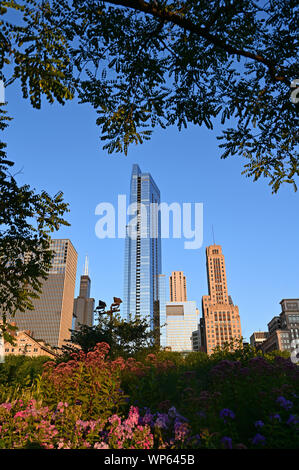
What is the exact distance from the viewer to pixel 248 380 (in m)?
5.40

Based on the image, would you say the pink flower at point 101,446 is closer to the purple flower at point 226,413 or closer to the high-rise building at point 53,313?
the purple flower at point 226,413

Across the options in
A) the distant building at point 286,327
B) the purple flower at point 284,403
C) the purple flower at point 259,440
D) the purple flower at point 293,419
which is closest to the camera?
the purple flower at point 259,440

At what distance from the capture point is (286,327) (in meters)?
150

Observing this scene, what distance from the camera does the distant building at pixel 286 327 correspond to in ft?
479

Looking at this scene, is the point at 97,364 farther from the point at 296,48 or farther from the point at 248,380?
the point at 296,48

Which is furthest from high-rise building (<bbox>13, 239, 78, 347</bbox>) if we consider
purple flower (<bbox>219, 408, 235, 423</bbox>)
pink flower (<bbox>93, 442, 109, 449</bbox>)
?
purple flower (<bbox>219, 408, 235, 423</bbox>)

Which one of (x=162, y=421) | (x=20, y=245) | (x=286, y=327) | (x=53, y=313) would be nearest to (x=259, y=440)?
(x=162, y=421)

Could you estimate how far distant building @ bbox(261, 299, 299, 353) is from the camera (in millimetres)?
146125

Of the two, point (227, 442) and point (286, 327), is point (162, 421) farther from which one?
point (286, 327)

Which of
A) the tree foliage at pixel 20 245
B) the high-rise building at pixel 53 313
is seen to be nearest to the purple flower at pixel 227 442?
the tree foliage at pixel 20 245

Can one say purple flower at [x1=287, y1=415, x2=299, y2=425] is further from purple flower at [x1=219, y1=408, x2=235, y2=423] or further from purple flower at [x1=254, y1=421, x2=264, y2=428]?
purple flower at [x1=219, y1=408, x2=235, y2=423]

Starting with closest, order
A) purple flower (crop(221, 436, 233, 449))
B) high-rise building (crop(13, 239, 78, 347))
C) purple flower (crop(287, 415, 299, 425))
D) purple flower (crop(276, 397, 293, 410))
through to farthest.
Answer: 1. purple flower (crop(221, 436, 233, 449))
2. purple flower (crop(287, 415, 299, 425))
3. purple flower (crop(276, 397, 293, 410))
4. high-rise building (crop(13, 239, 78, 347))
